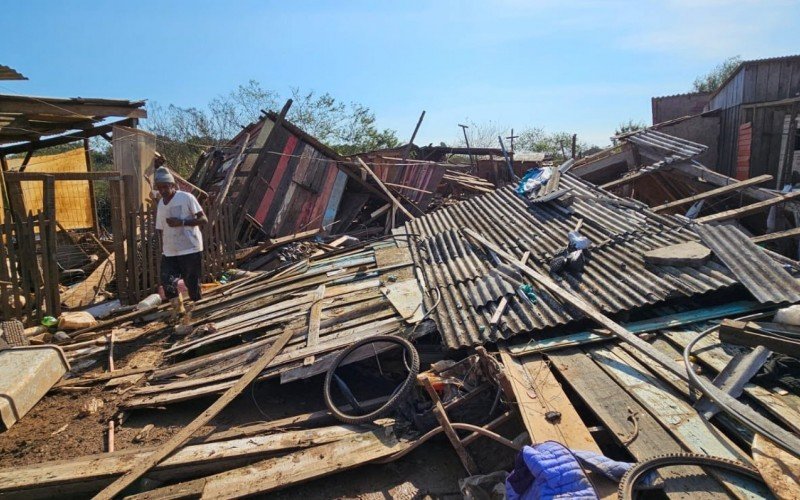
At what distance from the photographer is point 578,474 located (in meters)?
2.10

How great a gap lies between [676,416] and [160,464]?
3537 millimetres

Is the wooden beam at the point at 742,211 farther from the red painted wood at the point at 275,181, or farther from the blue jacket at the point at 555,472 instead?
the red painted wood at the point at 275,181

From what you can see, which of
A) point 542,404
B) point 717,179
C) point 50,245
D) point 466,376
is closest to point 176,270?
point 50,245

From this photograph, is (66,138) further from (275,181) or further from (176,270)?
(176,270)

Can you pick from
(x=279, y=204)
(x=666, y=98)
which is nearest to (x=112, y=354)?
(x=279, y=204)

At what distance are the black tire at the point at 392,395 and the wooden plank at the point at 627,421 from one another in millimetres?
1136

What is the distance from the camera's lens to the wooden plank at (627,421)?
2.05m

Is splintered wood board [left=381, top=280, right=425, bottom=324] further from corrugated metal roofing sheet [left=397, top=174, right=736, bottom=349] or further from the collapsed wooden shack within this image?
the collapsed wooden shack

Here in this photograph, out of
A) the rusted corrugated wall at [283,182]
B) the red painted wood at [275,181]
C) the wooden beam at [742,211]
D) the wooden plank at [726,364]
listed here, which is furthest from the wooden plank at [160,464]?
the red painted wood at [275,181]

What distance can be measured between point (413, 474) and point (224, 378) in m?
2.16

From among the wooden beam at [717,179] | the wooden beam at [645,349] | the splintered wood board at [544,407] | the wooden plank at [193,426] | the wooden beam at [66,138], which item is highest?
the wooden beam at [66,138]

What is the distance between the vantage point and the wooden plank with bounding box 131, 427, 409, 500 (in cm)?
301

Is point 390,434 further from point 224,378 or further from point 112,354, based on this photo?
point 112,354

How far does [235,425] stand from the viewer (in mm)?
3902
